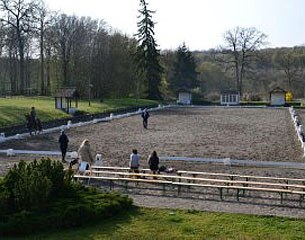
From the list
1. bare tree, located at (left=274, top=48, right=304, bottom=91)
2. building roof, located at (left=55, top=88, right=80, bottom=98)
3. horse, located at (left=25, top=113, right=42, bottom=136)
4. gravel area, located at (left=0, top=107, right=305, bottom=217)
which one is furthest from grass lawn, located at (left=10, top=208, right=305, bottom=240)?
bare tree, located at (left=274, top=48, right=304, bottom=91)

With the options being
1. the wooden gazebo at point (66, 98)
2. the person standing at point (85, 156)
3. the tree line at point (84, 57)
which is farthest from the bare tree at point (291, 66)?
the person standing at point (85, 156)

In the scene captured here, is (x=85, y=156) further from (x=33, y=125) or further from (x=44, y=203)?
(x=33, y=125)

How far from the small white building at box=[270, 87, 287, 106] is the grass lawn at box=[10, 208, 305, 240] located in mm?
58270

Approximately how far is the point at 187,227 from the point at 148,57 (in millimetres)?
60778

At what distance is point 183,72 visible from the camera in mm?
84125

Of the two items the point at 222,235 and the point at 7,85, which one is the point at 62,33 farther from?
the point at 222,235

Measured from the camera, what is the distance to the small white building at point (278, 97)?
226ft

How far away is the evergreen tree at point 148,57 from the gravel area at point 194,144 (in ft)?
99.1

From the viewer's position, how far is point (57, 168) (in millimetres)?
12883

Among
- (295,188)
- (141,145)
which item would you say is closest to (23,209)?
(295,188)

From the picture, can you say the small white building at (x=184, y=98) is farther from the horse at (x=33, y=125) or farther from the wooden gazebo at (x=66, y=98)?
the horse at (x=33, y=125)

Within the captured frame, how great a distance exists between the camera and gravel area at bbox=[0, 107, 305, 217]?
14.2 meters

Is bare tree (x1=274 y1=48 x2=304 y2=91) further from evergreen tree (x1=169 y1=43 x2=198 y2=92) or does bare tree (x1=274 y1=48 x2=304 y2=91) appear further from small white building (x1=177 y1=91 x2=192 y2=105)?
small white building (x1=177 y1=91 x2=192 y2=105)

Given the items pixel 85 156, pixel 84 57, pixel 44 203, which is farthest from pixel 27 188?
pixel 84 57
